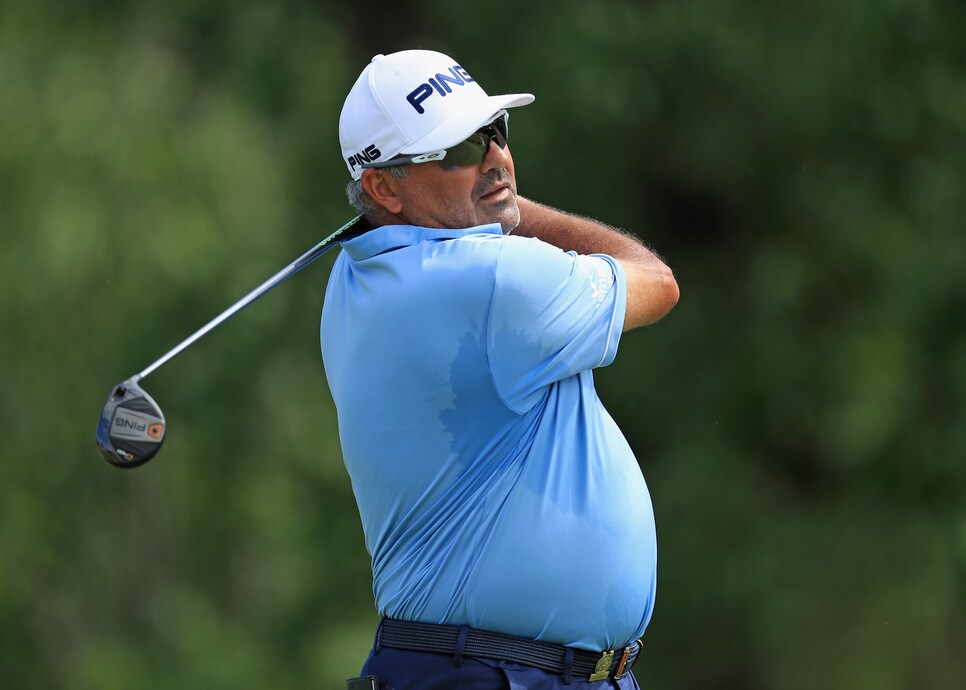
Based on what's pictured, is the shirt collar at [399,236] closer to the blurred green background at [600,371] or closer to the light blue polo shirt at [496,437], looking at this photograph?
the light blue polo shirt at [496,437]

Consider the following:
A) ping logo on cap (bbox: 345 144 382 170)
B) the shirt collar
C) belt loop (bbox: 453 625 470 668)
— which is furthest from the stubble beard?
belt loop (bbox: 453 625 470 668)

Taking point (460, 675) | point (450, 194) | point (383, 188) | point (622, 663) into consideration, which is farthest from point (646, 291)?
point (460, 675)

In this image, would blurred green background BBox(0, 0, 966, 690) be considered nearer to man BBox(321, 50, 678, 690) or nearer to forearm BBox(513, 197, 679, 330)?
forearm BBox(513, 197, 679, 330)

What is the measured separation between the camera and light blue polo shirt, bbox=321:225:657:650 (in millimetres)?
3178

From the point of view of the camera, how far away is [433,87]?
11.3 ft

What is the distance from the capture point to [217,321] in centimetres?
345

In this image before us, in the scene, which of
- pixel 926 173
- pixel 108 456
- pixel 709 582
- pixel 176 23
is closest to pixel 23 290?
pixel 176 23

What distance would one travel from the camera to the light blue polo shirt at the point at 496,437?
3.18 meters

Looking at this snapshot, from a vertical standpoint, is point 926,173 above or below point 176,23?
below

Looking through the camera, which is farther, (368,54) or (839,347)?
(368,54)

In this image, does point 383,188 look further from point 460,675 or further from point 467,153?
point 460,675

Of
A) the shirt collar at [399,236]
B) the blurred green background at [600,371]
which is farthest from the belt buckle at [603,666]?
the blurred green background at [600,371]

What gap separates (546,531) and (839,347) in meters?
6.01

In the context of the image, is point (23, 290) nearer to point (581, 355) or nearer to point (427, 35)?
point (427, 35)
